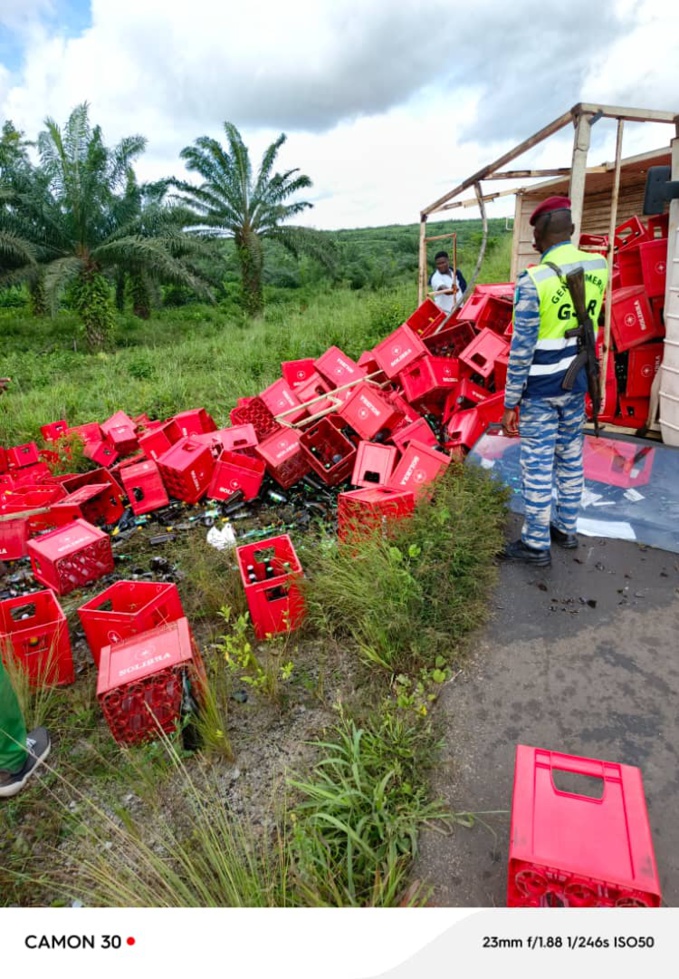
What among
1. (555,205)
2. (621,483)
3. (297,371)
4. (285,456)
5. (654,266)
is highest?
(555,205)

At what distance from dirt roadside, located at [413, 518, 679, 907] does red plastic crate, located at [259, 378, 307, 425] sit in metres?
2.75

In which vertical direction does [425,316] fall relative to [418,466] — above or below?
above

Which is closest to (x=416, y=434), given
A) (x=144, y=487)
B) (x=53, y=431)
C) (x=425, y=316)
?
(x=425, y=316)

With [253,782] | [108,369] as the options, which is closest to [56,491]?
[253,782]

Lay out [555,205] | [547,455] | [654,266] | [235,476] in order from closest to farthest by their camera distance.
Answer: [555,205] < [547,455] < [654,266] < [235,476]

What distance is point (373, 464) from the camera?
4.55 m

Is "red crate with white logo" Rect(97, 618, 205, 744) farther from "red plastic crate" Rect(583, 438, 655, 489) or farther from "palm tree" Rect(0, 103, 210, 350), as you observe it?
"palm tree" Rect(0, 103, 210, 350)

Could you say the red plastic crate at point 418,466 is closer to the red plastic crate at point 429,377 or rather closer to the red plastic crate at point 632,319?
the red plastic crate at point 429,377

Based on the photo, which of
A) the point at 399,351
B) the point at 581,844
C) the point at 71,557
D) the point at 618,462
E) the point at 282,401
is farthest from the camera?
the point at 282,401

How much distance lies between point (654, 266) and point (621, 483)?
200cm

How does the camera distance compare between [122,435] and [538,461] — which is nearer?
[538,461]

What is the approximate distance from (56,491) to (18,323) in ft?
46.0

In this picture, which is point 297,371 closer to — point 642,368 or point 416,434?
point 416,434

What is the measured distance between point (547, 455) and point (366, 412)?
74.3 inches
